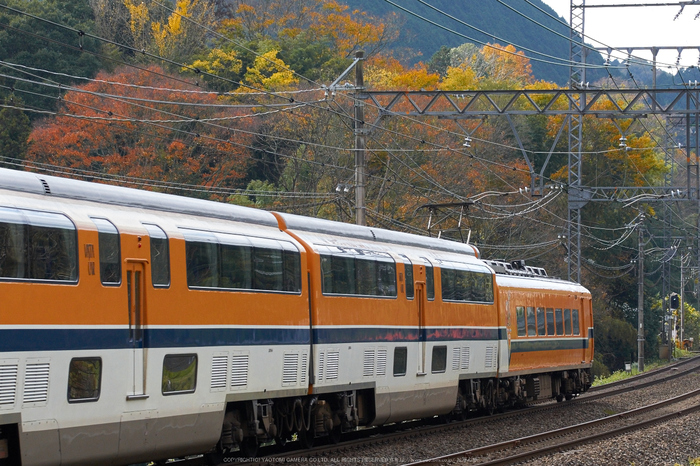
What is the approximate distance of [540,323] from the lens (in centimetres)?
2347

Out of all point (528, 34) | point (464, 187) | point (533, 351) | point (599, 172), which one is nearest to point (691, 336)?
point (599, 172)

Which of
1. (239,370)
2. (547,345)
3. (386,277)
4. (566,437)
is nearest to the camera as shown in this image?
(239,370)

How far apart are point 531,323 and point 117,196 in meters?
14.2

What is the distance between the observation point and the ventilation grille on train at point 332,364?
46.6 feet

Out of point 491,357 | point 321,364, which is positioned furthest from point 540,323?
point 321,364

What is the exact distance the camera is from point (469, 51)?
271 ft

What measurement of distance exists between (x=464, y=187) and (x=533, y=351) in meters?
22.4

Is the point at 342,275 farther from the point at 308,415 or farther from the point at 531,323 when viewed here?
the point at 531,323

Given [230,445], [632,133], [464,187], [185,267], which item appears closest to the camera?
[185,267]

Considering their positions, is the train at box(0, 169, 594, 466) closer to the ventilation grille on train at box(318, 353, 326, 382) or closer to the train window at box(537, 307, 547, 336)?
the ventilation grille on train at box(318, 353, 326, 382)

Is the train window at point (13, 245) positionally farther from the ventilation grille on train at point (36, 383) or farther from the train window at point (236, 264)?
the train window at point (236, 264)

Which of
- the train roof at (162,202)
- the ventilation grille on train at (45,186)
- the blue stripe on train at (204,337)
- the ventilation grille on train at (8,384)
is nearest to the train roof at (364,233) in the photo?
the train roof at (162,202)

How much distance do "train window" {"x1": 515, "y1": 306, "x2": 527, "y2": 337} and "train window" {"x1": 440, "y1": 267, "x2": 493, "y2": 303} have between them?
1.78m

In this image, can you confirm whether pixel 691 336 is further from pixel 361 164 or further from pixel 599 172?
pixel 361 164
